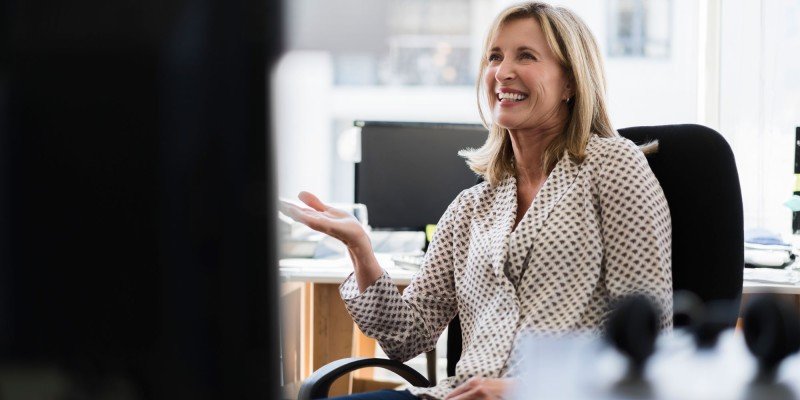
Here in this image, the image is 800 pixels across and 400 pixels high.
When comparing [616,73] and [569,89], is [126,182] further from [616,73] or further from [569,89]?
[616,73]

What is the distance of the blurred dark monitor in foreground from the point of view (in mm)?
289

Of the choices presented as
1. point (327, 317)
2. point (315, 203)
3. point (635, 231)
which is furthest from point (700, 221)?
point (327, 317)

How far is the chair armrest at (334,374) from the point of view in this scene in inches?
46.7

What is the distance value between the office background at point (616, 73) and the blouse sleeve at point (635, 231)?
18.6 inches

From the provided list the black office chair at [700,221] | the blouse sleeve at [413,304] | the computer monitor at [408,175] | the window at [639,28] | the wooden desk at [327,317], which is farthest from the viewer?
the window at [639,28]

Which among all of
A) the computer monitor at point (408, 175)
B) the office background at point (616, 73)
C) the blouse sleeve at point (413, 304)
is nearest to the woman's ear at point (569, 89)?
the blouse sleeve at point (413, 304)

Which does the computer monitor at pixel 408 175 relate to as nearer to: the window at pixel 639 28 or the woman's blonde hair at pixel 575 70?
the woman's blonde hair at pixel 575 70

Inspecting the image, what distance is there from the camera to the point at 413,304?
1407mm

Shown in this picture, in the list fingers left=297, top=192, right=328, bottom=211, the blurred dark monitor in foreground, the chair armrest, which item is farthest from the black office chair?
the blurred dark monitor in foreground

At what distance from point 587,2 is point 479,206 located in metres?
2.21

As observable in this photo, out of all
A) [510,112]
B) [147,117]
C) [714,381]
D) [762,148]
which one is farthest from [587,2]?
[147,117]

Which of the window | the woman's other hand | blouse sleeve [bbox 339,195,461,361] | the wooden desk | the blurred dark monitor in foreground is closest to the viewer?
the blurred dark monitor in foreground

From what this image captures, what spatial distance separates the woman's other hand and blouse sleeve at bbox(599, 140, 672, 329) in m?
0.22

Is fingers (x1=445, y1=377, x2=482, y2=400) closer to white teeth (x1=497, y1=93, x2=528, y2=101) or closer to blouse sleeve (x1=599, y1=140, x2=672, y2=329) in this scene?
blouse sleeve (x1=599, y1=140, x2=672, y2=329)
